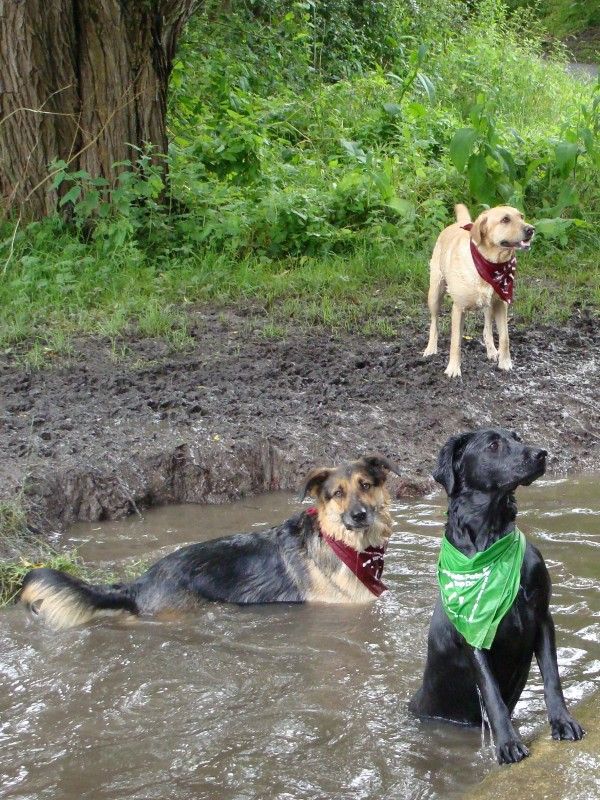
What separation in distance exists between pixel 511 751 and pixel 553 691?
0.91ft

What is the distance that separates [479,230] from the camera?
30.5 ft

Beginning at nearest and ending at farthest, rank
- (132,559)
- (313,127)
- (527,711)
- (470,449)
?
1. (470,449)
2. (527,711)
3. (132,559)
4. (313,127)

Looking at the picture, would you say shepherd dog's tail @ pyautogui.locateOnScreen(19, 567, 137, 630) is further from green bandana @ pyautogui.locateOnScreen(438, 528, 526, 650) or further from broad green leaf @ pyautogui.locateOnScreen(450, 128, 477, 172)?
broad green leaf @ pyautogui.locateOnScreen(450, 128, 477, 172)

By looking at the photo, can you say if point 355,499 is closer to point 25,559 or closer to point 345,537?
point 345,537

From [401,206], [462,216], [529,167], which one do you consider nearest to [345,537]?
[462,216]

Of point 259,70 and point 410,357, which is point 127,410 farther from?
point 259,70

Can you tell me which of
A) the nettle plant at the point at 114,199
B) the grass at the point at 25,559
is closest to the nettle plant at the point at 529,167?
the nettle plant at the point at 114,199

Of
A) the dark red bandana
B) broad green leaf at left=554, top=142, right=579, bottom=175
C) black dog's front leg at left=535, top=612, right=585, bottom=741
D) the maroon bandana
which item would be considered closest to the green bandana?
black dog's front leg at left=535, top=612, right=585, bottom=741

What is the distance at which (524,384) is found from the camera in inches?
359

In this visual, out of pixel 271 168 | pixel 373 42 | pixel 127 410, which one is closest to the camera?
pixel 127 410

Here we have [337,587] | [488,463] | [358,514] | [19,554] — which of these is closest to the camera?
[488,463]

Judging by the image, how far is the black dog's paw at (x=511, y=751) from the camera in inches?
153

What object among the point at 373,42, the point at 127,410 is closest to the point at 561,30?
the point at 373,42

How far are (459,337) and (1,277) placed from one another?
15.4ft
